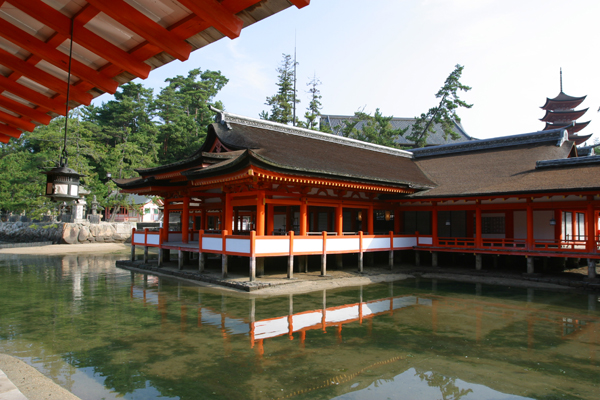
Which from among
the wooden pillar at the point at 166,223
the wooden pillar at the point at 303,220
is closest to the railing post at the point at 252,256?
the wooden pillar at the point at 303,220

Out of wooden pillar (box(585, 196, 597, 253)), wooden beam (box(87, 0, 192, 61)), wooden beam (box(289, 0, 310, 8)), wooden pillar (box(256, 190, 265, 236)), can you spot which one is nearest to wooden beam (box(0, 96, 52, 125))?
wooden beam (box(87, 0, 192, 61))

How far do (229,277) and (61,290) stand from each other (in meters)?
5.62

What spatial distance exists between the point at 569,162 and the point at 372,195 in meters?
8.03

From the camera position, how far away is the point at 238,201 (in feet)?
48.8

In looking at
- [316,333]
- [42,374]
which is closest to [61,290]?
[42,374]

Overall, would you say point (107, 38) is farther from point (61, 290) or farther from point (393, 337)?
point (61, 290)

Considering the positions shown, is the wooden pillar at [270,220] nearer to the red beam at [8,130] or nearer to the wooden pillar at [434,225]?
the wooden pillar at [434,225]

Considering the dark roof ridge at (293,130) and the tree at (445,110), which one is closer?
the dark roof ridge at (293,130)

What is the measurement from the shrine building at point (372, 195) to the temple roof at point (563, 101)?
2906 centimetres

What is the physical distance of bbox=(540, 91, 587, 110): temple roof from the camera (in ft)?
140

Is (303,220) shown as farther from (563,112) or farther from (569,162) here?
(563,112)

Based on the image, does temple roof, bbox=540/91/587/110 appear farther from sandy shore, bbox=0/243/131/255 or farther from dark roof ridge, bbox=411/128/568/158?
sandy shore, bbox=0/243/131/255

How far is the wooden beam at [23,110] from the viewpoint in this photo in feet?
17.7

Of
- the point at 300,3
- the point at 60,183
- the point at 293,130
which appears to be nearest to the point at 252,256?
the point at 60,183
